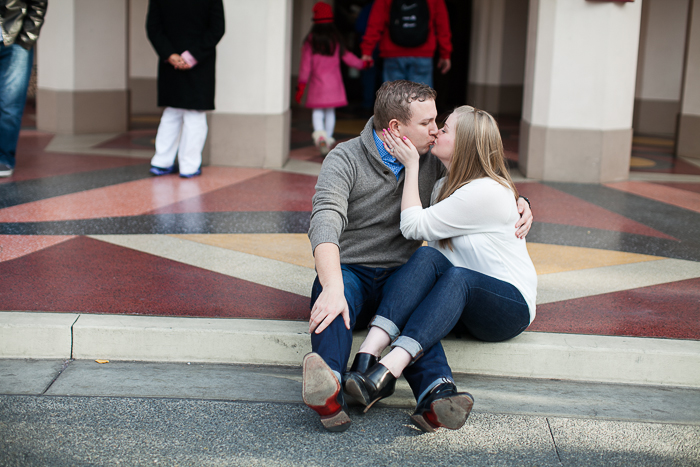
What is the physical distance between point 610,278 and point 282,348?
2.04 m

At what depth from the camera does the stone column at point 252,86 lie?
Result: 7.36m

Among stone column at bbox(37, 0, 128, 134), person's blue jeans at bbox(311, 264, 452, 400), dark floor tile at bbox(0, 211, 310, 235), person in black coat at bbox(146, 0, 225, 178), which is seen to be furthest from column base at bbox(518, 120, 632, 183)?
stone column at bbox(37, 0, 128, 134)

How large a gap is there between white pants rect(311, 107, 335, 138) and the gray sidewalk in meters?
5.49

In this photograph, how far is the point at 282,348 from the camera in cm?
324

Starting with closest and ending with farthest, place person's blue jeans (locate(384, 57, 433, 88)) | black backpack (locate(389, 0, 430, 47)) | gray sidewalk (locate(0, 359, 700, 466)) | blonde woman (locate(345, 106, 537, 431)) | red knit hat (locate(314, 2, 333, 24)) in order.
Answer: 1. gray sidewalk (locate(0, 359, 700, 466))
2. blonde woman (locate(345, 106, 537, 431))
3. black backpack (locate(389, 0, 430, 47))
4. red knit hat (locate(314, 2, 333, 24))
5. person's blue jeans (locate(384, 57, 433, 88))

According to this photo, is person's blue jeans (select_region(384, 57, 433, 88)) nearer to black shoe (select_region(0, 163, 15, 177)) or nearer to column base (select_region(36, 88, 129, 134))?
black shoe (select_region(0, 163, 15, 177))

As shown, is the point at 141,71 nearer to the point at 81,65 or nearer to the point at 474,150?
the point at 81,65

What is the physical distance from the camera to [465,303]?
116 inches

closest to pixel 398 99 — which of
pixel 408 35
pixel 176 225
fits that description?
pixel 176 225

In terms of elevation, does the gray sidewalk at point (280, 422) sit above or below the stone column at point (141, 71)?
below

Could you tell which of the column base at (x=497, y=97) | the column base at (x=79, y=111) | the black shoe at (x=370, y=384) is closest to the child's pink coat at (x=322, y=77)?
the column base at (x=79, y=111)

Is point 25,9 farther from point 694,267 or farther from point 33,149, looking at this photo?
point 694,267

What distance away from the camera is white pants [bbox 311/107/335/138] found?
8.41 meters

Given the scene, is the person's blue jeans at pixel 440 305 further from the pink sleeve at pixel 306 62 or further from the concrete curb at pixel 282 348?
the pink sleeve at pixel 306 62
